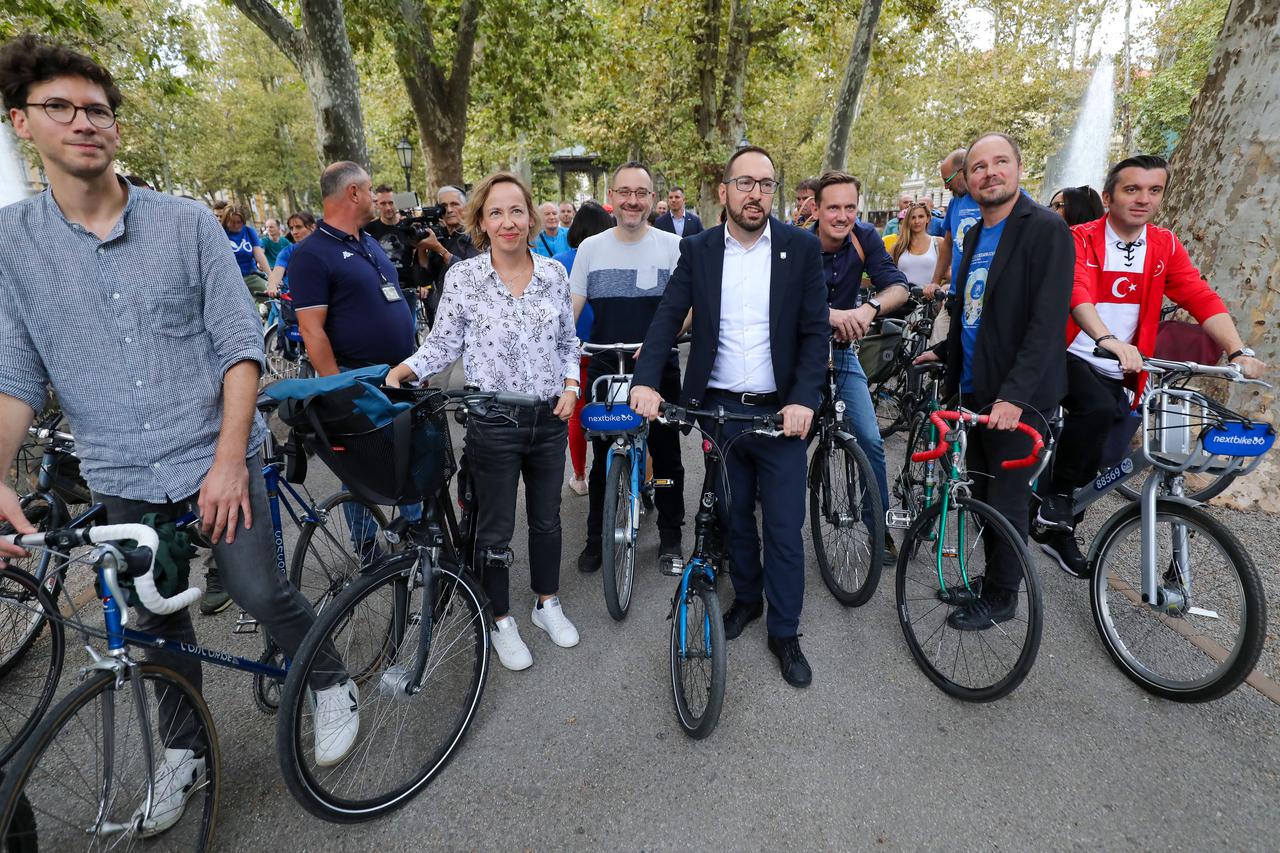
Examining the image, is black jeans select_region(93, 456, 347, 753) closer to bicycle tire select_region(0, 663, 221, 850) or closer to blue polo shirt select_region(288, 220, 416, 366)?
bicycle tire select_region(0, 663, 221, 850)

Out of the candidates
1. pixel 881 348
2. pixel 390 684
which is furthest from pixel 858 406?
pixel 390 684

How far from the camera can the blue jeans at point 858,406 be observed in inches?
151

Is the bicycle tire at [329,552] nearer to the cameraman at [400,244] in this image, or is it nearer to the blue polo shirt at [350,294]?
the blue polo shirt at [350,294]

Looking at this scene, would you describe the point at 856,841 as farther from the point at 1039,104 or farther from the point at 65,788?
the point at 1039,104

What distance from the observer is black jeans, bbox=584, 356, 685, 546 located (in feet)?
12.8

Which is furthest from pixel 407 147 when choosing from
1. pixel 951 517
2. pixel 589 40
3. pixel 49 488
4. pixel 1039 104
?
pixel 1039 104

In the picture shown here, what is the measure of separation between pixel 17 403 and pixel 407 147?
728 inches

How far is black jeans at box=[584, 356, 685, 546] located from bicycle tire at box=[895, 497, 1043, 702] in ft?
4.50

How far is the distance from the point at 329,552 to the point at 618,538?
1376 millimetres

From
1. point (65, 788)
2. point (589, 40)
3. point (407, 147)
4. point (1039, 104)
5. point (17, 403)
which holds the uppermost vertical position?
point (1039, 104)

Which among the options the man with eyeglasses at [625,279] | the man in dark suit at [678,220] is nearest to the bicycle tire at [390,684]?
the man with eyeglasses at [625,279]

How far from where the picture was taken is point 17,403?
1845 mm

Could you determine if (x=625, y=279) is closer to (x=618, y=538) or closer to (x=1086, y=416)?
(x=618, y=538)

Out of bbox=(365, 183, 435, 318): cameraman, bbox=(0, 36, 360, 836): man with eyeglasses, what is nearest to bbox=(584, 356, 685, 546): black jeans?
bbox=(0, 36, 360, 836): man with eyeglasses
